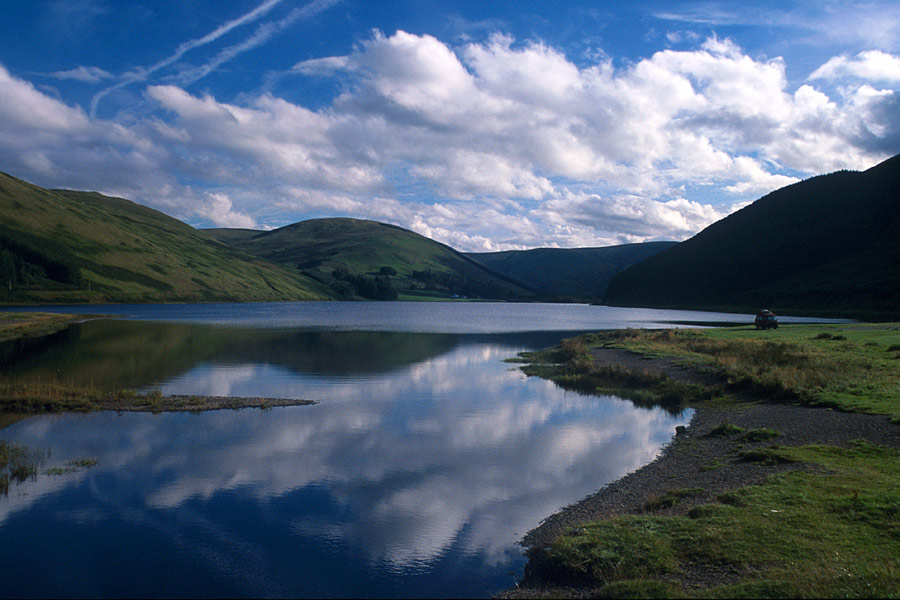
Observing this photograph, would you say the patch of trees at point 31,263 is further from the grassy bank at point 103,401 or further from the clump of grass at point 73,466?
the clump of grass at point 73,466

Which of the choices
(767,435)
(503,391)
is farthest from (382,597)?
(503,391)

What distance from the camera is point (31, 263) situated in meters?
169

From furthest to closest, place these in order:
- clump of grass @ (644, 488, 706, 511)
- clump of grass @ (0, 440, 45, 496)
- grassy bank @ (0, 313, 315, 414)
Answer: grassy bank @ (0, 313, 315, 414) → clump of grass @ (0, 440, 45, 496) → clump of grass @ (644, 488, 706, 511)

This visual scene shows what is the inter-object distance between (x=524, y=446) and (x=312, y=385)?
1949 centimetres

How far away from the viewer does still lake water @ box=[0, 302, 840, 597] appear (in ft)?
42.2

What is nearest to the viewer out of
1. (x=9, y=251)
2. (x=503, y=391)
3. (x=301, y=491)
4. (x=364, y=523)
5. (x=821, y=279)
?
(x=364, y=523)

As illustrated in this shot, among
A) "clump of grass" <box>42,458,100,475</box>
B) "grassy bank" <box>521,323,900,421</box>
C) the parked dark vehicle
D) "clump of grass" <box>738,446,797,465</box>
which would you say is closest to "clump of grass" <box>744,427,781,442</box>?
"clump of grass" <box>738,446,797,465</box>

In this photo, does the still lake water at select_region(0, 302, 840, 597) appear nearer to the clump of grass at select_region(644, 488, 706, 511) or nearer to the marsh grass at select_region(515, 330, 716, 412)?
the marsh grass at select_region(515, 330, 716, 412)

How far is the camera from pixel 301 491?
18.1m

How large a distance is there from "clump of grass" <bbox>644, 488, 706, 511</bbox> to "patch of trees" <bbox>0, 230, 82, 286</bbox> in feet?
620

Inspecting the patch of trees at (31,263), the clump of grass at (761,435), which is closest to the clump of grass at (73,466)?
the clump of grass at (761,435)

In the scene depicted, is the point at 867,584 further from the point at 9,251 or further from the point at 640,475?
the point at 9,251

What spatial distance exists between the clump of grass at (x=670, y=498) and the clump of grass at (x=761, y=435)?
22.2 feet

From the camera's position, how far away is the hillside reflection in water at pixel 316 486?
12938mm
